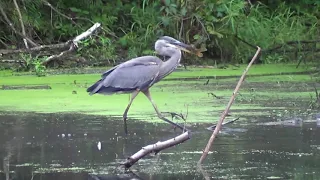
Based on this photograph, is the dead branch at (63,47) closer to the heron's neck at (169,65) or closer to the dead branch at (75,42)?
the dead branch at (75,42)

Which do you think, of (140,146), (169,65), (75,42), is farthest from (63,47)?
(140,146)

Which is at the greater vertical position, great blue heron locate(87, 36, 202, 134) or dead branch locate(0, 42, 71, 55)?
great blue heron locate(87, 36, 202, 134)

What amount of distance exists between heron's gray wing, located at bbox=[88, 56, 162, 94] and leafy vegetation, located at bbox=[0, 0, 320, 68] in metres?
4.64

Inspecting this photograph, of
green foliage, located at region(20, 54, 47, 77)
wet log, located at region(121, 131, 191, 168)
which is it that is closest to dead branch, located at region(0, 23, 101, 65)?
green foliage, located at region(20, 54, 47, 77)

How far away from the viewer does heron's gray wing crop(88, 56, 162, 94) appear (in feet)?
24.2

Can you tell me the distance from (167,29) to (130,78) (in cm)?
557

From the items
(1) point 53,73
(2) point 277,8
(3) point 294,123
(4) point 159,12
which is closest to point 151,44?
(4) point 159,12

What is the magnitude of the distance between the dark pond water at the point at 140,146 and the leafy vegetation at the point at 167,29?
16.4 ft

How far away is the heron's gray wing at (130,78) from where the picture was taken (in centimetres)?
739

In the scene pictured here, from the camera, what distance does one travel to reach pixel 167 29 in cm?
1290

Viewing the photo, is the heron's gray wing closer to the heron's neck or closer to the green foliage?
the heron's neck

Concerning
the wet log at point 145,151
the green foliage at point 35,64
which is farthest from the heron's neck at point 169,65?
the green foliage at point 35,64

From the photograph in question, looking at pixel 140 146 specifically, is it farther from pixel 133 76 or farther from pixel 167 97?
pixel 167 97

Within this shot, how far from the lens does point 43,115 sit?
789 centimetres
